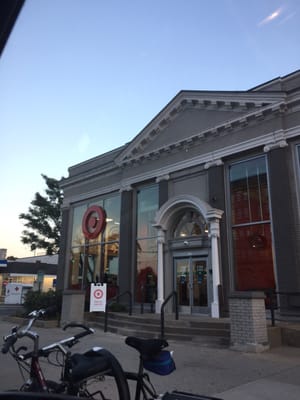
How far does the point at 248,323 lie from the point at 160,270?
23.6ft

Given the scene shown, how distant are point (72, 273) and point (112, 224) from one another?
188 inches

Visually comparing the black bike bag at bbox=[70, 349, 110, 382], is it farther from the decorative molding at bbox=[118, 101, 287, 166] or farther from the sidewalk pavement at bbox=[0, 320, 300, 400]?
the decorative molding at bbox=[118, 101, 287, 166]

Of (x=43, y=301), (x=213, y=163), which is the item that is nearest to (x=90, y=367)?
(x=213, y=163)

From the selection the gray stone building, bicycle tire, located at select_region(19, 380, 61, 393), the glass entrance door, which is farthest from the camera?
the glass entrance door

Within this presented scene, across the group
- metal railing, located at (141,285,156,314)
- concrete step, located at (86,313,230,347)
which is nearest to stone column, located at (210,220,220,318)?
concrete step, located at (86,313,230,347)

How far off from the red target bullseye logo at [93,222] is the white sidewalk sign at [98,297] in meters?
7.87

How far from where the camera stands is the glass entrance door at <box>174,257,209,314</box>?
571 inches

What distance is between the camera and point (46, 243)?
116ft

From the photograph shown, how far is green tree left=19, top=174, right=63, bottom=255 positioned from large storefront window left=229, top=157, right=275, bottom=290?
2473cm

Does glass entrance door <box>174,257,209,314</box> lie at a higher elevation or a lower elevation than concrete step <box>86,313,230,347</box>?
higher

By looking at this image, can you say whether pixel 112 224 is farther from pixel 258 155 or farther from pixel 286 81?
pixel 286 81

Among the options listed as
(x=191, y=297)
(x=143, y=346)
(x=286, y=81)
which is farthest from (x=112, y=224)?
(x=143, y=346)

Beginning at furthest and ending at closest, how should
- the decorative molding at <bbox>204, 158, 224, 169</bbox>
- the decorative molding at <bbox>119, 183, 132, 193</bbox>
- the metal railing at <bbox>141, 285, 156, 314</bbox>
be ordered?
the decorative molding at <bbox>119, 183, 132, 193</bbox> < the metal railing at <bbox>141, 285, 156, 314</bbox> < the decorative molding at <bbox>204, 158, 224, 169</bbox>

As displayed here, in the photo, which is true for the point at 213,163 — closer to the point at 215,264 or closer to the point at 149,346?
the point at 215,264
